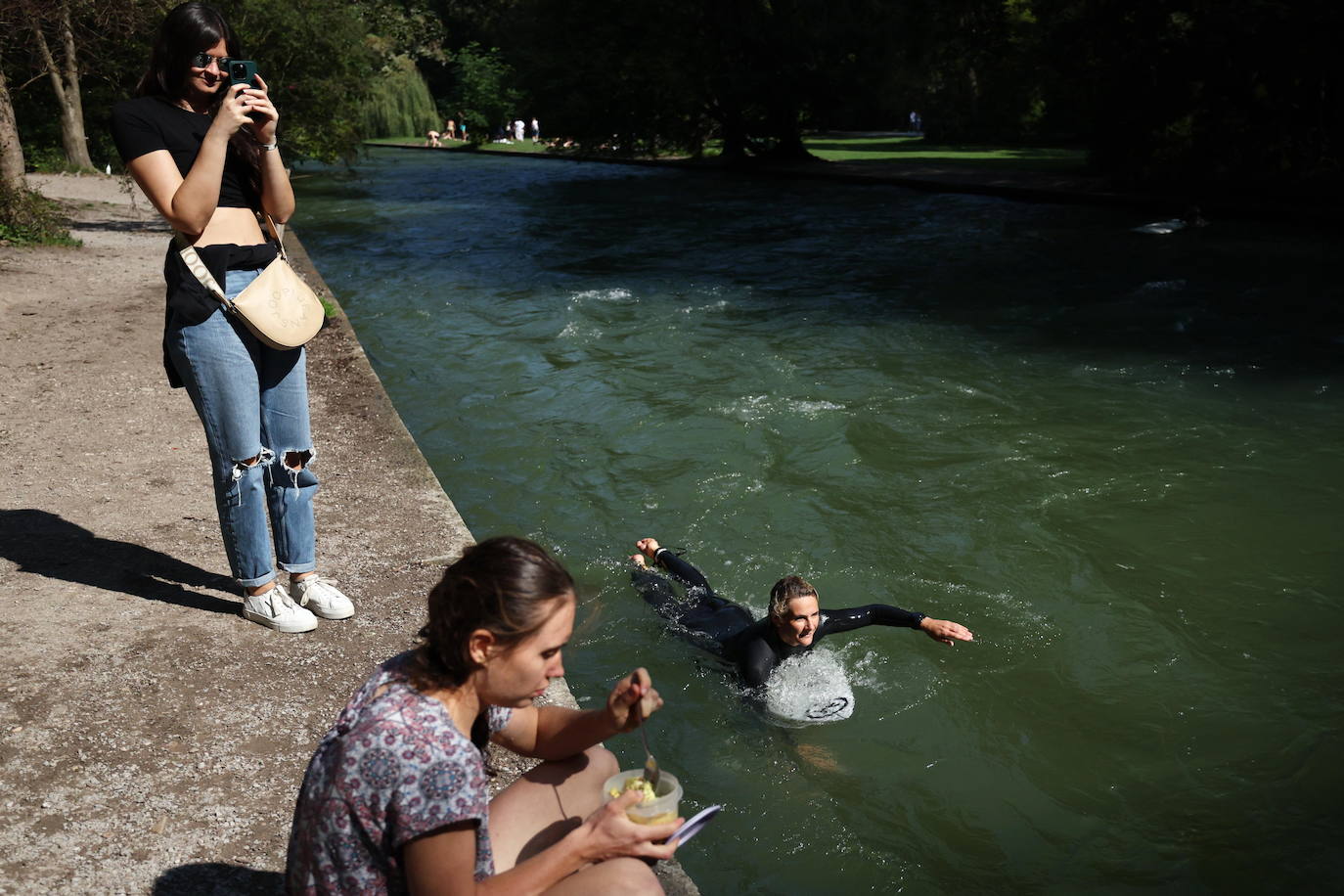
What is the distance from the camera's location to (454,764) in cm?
240

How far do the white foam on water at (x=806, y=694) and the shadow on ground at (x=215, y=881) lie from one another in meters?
2.74

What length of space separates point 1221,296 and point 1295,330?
72.0 inches

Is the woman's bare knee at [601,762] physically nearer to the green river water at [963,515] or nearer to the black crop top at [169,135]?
the green river water at [963,515]

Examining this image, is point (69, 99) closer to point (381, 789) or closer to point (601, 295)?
point (601, 295)

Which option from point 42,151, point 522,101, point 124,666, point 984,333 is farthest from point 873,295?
point 522,101

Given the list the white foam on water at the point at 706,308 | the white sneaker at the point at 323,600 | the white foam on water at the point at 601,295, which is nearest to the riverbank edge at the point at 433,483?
the white sneaker at the point at 323,600

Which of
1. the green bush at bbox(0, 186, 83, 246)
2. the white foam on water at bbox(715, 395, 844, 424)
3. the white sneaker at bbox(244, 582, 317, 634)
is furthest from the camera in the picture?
the green bush at bbox(0, 186, 83, 246)

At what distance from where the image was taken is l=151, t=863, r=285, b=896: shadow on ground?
10.8 feet

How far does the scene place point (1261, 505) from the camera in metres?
8.06

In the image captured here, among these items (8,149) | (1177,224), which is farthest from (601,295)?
(1177,224)

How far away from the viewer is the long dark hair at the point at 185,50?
414 centimetres

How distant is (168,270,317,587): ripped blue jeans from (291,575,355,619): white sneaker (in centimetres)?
8

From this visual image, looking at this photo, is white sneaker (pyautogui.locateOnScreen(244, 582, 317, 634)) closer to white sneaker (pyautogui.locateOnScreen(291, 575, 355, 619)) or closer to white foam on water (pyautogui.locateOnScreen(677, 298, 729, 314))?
white sneaker (pyautogui.locateOnScreen(291, 575, 355, 619))

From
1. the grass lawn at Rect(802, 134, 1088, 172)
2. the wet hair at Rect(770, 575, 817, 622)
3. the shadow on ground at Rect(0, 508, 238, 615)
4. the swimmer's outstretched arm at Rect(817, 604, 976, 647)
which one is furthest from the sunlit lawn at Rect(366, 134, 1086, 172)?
the shadow on ground at Rect(0, 508, 238, 615)
